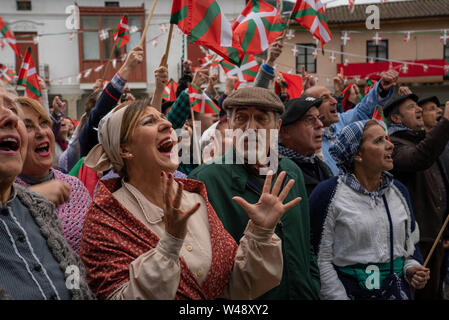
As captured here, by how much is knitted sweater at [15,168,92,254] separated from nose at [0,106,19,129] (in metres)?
0.69

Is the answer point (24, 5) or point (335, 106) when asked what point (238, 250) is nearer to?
point (335, 106)

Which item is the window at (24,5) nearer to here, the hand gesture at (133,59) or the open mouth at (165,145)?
the hand gesture at (133,59)

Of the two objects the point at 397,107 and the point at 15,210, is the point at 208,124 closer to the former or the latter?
the point at 397,107

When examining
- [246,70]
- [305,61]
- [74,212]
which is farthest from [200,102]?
[305,61]

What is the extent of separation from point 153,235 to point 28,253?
19.9 inches

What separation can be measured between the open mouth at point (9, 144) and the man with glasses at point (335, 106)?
3.07 m

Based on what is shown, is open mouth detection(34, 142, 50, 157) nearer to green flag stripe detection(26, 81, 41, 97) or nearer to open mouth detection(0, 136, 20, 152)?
open mouth detection(0, 136, 20, 152)

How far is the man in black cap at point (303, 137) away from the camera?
11.8ft

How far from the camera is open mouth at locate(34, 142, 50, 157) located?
260 cm

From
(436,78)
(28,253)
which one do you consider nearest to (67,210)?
(28,253)

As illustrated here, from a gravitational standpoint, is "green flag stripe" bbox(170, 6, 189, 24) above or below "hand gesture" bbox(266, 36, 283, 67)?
above

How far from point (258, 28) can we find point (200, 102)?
1.26 meters

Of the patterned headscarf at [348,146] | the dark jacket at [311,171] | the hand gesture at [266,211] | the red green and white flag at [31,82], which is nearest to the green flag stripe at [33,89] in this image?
the red green and white flag at [31,82]

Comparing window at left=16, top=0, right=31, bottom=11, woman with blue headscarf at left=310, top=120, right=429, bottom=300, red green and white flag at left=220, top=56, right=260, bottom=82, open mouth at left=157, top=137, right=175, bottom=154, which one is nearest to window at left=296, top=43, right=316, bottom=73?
window at left=16, top=0, right=31, bottom=11
